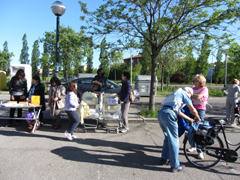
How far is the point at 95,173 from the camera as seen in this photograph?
3326 millimetres

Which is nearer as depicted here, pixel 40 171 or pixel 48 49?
pixel 40 171

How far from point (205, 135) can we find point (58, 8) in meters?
6.37

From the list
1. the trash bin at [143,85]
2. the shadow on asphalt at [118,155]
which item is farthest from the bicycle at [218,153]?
the trash bin at [143,85]

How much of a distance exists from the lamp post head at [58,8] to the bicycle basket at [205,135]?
20.4ft

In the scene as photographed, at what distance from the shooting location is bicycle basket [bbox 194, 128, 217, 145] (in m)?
3.48

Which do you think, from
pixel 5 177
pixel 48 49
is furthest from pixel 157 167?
pixel 48 49

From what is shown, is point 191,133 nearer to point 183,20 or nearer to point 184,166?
point 184,166

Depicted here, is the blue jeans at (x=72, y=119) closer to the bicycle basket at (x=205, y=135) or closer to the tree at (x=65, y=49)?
the bicycle basket at (x=205, y=135)

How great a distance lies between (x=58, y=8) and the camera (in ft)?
22.2

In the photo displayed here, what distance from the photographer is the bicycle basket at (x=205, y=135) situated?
3484mm

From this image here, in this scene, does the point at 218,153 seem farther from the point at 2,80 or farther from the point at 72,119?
the point at 2,80

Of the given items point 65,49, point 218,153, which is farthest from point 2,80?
point 218,153

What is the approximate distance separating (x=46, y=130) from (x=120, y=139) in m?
2.48

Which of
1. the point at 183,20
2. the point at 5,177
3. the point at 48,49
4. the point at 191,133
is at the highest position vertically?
the point at 48,49
